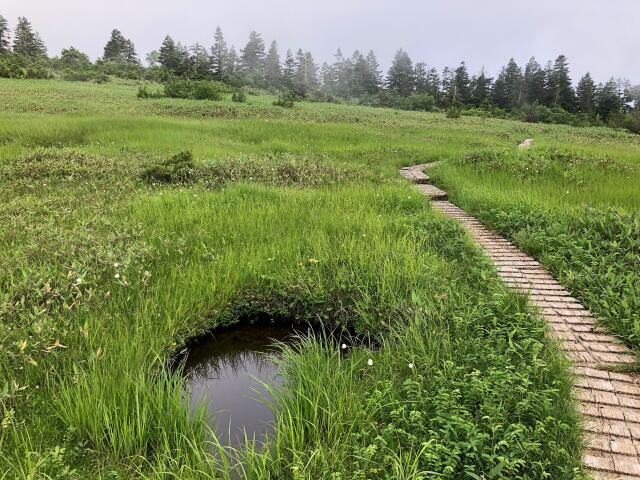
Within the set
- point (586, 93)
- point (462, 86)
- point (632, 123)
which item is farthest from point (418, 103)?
point (586, 93)

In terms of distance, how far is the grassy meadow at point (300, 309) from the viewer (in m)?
2.95

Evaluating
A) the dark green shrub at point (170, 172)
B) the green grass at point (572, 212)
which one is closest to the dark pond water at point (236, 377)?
the green grass at point (572, 212)

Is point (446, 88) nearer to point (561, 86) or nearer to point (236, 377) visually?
point (561, 86)

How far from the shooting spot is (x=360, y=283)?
539 centimetres

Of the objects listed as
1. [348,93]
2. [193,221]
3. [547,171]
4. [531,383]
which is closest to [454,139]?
[547,171]

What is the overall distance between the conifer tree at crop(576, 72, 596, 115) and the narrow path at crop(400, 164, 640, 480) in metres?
76.0

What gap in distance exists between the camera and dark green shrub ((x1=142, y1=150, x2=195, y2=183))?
33.2ft

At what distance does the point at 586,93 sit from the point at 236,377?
83651mm

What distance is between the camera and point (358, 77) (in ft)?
313

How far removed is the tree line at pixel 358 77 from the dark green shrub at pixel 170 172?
39403 mm

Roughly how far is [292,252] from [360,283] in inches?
49.4

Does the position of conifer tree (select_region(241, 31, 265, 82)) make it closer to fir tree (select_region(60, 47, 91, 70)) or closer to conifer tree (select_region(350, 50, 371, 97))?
conifer tree (select_region(350, 50, 371, 97))

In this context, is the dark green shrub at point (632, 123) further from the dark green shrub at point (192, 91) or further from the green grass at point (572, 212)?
the dark green shrub at point (192, 91)

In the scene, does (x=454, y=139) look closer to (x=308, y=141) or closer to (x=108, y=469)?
(x=308, y=141)
